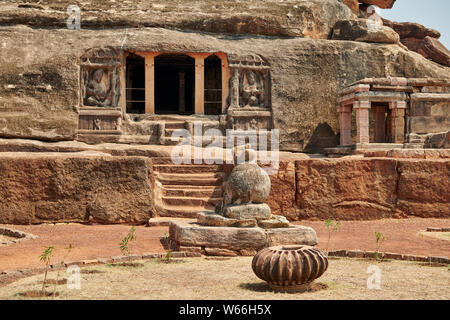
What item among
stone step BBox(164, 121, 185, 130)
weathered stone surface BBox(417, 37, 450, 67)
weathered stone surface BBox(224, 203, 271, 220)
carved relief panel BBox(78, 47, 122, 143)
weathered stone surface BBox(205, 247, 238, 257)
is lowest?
weathered stone surface BBox(205, 247, 238, 257)

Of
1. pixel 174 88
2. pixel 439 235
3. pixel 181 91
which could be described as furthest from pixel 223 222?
pixel 174 88

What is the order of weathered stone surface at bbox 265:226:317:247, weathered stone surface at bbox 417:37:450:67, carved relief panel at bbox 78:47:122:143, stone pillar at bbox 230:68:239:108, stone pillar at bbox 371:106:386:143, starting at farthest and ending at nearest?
weathered stone surface at bbox 417:37:450:67
stone pillar at bbox 371:106:386:143
stone pillar at bbox 230:68:239:108
carved relief panel at bbox 78:47:122:143
weathered stone surface at bbox 265:226:317:247

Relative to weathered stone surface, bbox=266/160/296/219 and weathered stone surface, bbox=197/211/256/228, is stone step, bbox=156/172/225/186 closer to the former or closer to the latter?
weathered stone surface, bbox=266/160/296/219

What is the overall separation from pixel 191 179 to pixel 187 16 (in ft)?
27.1

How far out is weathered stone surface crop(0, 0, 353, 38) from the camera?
16688 mm

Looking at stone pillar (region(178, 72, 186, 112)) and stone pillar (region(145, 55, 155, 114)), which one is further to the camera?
stone pillar (region(178, 72, 186, 112))

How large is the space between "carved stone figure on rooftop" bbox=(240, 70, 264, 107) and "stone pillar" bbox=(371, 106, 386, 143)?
361cm

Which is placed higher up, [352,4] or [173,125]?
[352,4]

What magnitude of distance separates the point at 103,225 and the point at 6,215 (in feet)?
5.30

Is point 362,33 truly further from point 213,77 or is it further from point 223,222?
point 223,222

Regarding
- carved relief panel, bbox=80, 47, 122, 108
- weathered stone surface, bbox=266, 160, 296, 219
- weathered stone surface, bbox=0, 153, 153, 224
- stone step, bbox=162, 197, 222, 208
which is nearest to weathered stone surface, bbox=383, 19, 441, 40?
carved relief panel, bbox=80, 47, 122, 108

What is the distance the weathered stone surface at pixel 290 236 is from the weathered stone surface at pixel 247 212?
0.89 ft

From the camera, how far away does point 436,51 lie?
87.0 feet

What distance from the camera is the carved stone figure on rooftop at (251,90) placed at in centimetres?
1652
